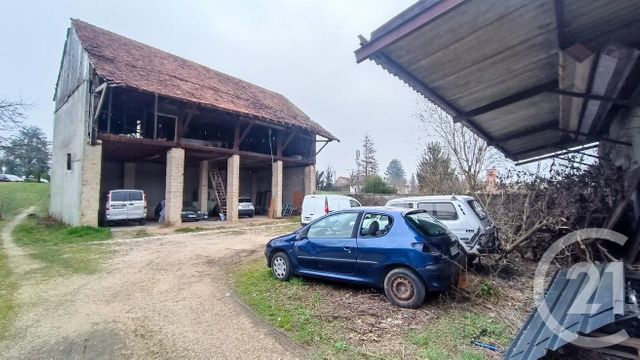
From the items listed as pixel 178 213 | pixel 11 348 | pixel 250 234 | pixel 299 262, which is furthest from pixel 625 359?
pixel 178 213

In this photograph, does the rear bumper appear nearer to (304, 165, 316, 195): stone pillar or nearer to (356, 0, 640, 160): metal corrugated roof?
(356, 0, 640, 160): metal corrugated roof

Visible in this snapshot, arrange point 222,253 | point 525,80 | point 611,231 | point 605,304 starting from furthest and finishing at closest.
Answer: point 222,253, point 611,231, point 525,80, point 605,304

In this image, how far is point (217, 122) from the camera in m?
20.4

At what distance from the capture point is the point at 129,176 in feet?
65.1

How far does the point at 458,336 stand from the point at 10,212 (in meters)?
30.1

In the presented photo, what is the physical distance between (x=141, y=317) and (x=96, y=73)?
12910 mm

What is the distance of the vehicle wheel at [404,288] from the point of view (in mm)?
4641

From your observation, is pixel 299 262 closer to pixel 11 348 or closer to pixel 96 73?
pixel 11 348

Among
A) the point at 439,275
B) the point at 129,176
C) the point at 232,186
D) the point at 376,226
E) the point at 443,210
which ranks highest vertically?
the point at 129,176

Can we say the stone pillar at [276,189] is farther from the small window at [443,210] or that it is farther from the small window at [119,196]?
the small window at [443,210]

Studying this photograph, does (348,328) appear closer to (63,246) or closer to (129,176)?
(63,246)

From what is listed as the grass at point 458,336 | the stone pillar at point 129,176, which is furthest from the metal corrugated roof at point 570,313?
the stone pillar at point 129,176

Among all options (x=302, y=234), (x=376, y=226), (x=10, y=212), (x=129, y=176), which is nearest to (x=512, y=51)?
(x=376, y=226)

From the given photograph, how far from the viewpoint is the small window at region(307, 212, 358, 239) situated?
18.2 feet
